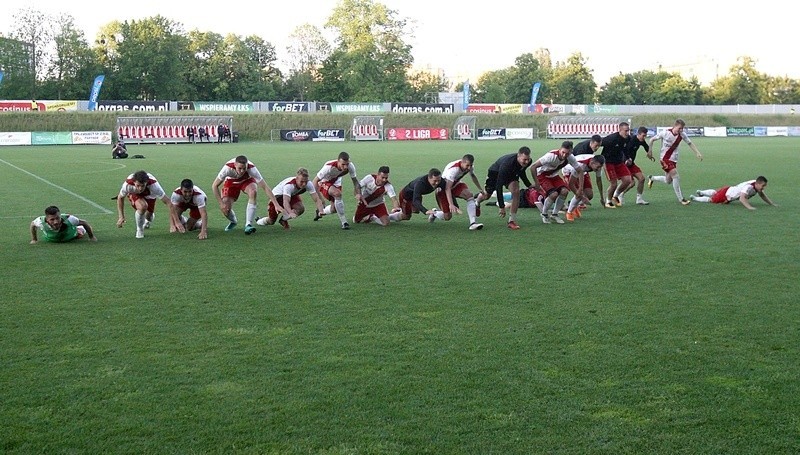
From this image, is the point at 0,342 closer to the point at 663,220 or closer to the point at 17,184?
the point at 663,220

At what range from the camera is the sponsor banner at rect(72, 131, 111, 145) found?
177 feet

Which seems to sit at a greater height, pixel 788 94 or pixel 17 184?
pixel 788 94

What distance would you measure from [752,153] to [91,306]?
35.1 m

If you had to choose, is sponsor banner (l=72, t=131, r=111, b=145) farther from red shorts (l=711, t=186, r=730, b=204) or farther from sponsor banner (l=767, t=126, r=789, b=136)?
sponsor banner (l=767, t=126, r=789, b=136)

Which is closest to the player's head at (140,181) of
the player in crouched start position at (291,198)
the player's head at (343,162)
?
the player in crouched start position at (291,198)

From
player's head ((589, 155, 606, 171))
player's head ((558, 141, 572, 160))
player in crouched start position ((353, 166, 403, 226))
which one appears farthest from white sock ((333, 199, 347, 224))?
player's head ((589, 155, 606, 171))

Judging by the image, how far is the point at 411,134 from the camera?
63562 mm

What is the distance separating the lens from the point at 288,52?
317 feet

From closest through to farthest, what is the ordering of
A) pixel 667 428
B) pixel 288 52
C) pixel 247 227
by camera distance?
pixel 667 428, pixel 247 227, pixel 288 52

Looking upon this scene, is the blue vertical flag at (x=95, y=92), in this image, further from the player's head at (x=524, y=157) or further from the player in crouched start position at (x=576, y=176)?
the player's head at (x=524, y=157)

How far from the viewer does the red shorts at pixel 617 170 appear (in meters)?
16.3

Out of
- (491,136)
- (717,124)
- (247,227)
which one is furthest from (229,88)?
(247,227)

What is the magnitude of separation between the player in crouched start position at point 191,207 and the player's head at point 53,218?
1756 mm

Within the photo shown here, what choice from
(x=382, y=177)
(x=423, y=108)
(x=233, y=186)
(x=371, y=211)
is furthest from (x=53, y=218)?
(x=423, y=108)
